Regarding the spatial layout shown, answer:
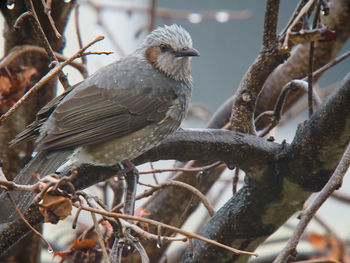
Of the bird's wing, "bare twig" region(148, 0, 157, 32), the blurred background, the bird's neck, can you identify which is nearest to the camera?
the bird's wing

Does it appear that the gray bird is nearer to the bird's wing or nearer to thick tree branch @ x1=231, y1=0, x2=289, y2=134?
the bird's wing

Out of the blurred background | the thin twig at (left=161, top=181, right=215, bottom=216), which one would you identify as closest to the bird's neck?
the thin twig at (left=161, top=181, right=215, bottom=216)

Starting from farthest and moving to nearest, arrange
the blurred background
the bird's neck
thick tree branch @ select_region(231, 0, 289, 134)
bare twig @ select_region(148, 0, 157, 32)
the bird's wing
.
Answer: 1. the blurred background
2. bare twig @ select_region(148, 0, 157, 32)
3. the bird's neck
4. the bird's wing
5. thick tree branch @ select_region(231, 0, 289, 134)

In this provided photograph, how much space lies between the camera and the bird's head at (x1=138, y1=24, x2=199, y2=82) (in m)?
3.07

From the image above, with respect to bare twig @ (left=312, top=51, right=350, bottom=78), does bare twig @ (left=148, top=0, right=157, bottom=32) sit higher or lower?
higher

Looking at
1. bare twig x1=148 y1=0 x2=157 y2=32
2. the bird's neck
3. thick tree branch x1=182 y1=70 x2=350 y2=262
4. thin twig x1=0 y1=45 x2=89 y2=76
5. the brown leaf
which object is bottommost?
thick tree branch x1=182 y1=70 x2=350 y2=262

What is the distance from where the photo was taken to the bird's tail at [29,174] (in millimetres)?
2021

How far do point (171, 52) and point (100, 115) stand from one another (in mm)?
681

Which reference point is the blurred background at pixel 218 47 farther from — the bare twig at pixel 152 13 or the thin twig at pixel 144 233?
the thin twig at pixel 144 233

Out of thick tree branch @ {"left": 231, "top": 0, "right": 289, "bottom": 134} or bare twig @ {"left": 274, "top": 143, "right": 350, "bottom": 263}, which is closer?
bare twig @ {"left": 274, "top": 143, "right": 350, "bottom": 263}

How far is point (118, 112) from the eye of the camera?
112 inches

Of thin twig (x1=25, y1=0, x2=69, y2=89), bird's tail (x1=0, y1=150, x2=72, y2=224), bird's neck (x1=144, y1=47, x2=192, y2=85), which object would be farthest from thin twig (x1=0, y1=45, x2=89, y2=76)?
bird's neck (x1=144, y1=47, x2=192, y2=85)

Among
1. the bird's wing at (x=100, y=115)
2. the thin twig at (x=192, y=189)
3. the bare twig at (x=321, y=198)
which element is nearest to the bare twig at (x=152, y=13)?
the bird's wing at (x=100, y=115)

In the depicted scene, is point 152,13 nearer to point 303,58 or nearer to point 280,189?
point 303,58
